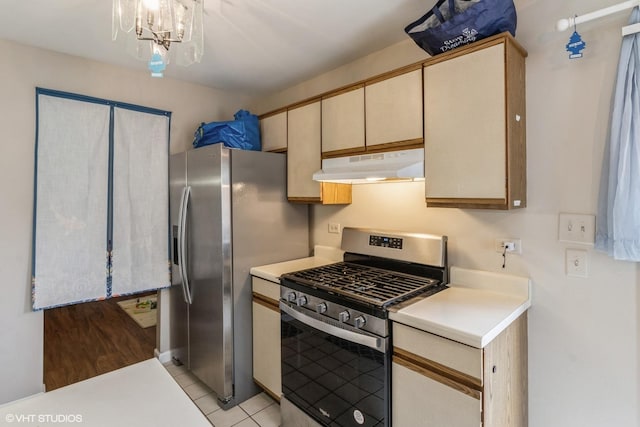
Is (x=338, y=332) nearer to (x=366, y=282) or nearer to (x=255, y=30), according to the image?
(x=366, y=282)

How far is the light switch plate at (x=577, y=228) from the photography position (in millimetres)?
1445

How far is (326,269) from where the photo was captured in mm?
2191

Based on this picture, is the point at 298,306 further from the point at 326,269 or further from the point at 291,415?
the point at 291,415

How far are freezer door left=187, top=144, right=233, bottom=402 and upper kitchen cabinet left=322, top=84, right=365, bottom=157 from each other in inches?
27.5

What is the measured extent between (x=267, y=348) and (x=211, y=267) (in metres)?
0.67

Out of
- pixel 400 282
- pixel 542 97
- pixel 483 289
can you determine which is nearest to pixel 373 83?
pixel 542 97

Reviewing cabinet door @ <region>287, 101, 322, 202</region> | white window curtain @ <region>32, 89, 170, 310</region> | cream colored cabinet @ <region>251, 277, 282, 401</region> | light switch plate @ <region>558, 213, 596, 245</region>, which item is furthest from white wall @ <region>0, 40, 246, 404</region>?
light switch plate @ <region>558, 213, 596, 245</region>

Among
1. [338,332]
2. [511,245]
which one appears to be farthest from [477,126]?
[338,332]

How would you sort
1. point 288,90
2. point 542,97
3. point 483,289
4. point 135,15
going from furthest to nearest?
1. point 288,90
2. point 483,289
3. point 542,97
4. point 135,15

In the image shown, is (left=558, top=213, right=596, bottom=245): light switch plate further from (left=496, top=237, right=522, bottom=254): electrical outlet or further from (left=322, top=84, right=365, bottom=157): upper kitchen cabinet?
(left=322, top=84, right=365, bottom=157): upper kitchen cabinet

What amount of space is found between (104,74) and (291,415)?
8.84 ft

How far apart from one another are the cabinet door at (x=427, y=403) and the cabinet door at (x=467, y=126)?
83 cm

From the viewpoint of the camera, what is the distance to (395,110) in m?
1.82
